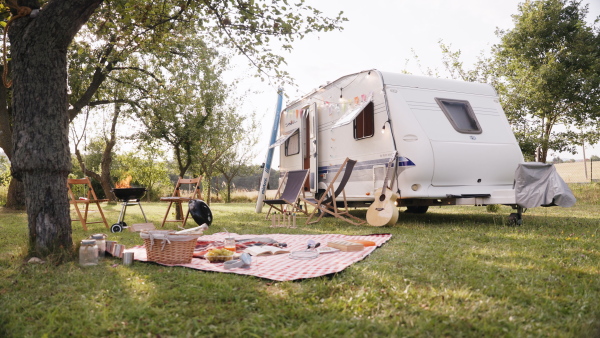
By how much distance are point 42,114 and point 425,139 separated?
15.0ft

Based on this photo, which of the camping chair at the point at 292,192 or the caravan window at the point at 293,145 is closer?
the camping chair at the point at 292,192

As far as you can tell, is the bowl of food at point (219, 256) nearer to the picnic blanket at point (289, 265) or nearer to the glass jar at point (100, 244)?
the picnic blanket at point (289, 265)

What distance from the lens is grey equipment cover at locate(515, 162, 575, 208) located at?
5379 mm

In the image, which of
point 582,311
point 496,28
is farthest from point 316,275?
point 496,28

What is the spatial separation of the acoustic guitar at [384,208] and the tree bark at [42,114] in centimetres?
412

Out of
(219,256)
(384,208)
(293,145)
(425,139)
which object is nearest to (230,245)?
(219,256)

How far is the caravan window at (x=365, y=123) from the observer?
6.80m

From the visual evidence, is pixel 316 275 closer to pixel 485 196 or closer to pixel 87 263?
pixel 87 263

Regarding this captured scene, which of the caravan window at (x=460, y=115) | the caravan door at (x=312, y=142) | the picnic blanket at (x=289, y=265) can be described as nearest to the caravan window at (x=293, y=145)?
the caravan door at (x=312, y=142)

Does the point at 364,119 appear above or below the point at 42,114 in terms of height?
above

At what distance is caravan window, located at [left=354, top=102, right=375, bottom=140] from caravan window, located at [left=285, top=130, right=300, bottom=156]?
2.06m

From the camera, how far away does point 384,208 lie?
20.8 ft

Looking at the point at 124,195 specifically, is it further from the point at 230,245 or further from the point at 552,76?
the point at 552,76

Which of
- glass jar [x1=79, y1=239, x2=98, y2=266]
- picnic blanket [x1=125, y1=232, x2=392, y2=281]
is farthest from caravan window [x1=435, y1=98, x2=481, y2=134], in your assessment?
glass jar [x1=79, y1=239, x2=98, y2=266]
